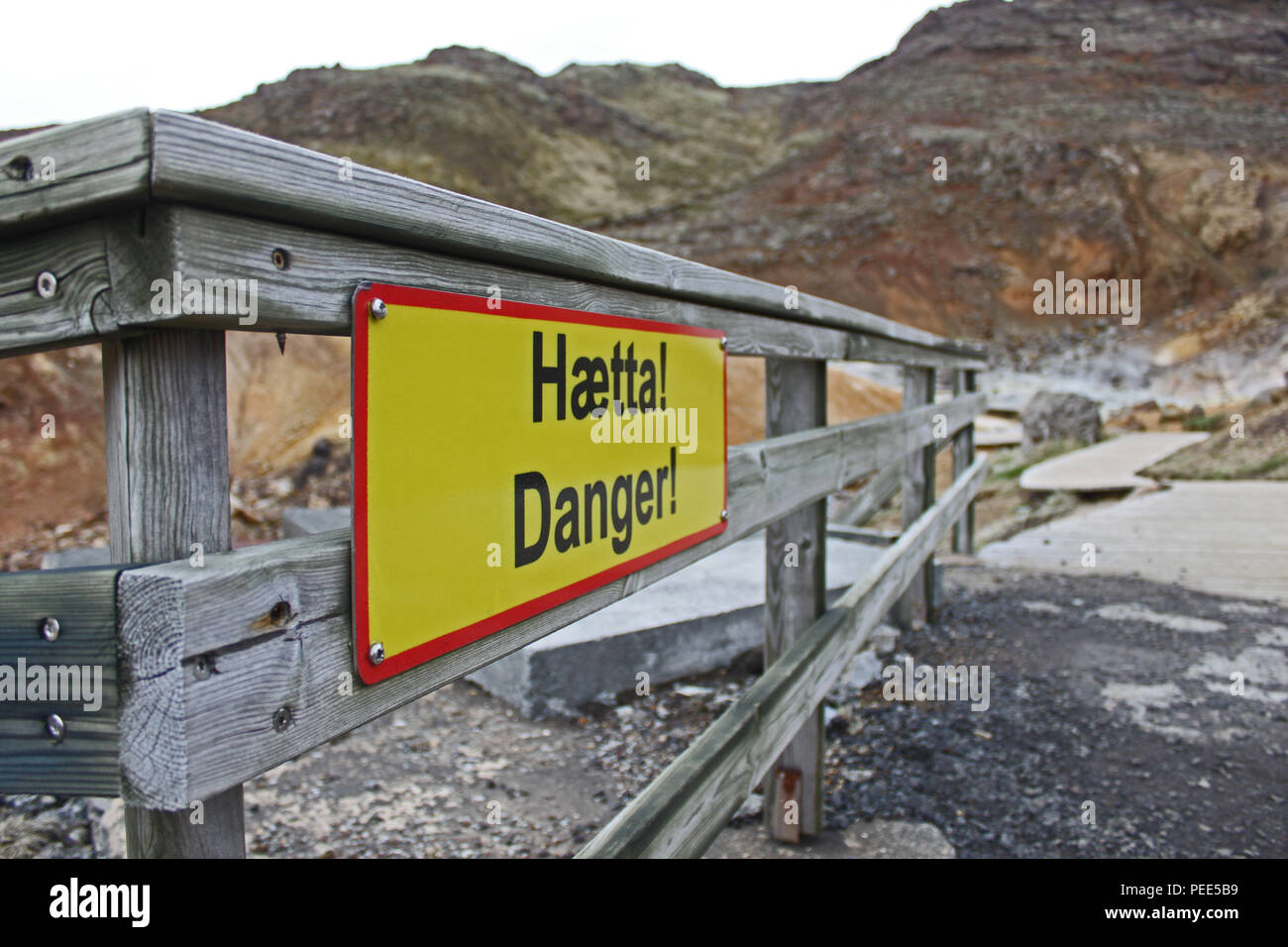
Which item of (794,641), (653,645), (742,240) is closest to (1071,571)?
(653,645)

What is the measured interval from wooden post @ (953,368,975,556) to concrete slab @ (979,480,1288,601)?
20 cm

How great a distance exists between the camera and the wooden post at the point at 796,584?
2.60 m

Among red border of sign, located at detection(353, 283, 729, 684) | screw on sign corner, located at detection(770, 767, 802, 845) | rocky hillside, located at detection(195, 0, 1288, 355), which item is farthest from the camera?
rocky hillside, located at detection(195, 0, 1288, 355)

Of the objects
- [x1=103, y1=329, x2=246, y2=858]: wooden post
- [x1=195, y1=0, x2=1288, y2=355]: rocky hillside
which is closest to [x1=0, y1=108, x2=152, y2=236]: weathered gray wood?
[x1=103, y1=329, x2=246, y2=858]: wooden post

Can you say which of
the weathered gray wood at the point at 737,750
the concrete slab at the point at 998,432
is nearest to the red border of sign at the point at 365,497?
the weathered gray wood at the point at 737,750

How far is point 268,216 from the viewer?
0.83 meters

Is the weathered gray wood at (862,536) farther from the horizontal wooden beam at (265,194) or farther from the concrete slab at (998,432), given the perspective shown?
the concrete slab at (998,432)

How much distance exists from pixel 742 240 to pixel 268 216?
2888cm

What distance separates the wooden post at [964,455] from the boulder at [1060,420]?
6.81m

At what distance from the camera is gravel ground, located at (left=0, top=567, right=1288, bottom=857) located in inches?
111

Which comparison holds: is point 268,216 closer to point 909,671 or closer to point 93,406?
point 909,671

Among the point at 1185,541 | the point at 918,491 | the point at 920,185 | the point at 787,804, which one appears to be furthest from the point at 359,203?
the point at 920,185

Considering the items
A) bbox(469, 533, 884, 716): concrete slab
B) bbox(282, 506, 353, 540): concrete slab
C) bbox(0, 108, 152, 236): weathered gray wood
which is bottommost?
bbox(469, 533, 884, 716): concrete slab

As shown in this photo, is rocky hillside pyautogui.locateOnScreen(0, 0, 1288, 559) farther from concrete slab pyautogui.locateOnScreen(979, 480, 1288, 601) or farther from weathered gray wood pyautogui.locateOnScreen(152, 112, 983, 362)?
weathered gray wood pyautogui.locateOnScreen(152, 112, 983, 362)
